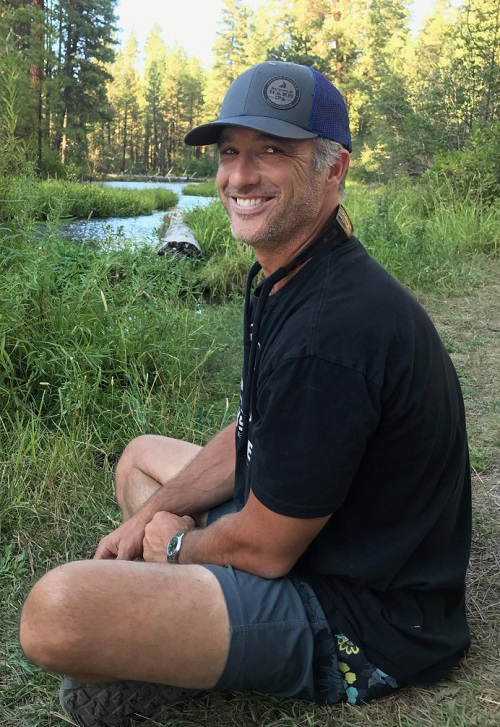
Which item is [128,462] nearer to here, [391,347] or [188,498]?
[188,498]

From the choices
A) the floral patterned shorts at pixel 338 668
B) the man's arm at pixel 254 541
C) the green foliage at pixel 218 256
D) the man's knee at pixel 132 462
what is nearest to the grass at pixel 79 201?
the green foliage at pixel 218 256

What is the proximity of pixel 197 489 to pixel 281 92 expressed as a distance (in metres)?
1.16

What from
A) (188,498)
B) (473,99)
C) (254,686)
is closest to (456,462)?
(254,686)

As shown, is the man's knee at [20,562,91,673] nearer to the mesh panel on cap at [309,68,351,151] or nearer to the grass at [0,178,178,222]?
the mesh panel on cap at [309,68,351,151]

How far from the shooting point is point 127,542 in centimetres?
203

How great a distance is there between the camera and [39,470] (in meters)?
2.97

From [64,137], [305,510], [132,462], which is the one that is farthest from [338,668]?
[64,137]

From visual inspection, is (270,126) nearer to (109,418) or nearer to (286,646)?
(286,646)

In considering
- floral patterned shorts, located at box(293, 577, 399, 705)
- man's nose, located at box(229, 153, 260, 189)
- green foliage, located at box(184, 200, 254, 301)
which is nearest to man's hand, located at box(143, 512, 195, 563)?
floral patterned shorts, located at box(293, 577, 399, 705)

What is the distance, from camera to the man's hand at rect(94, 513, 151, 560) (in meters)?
2.03

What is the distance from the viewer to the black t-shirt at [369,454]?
137 centimetres

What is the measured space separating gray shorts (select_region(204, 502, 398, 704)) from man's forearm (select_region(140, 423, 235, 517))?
1.63 ft

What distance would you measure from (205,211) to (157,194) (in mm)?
12703

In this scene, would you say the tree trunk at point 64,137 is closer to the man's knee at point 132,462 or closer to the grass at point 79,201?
the grass at point 79,201
